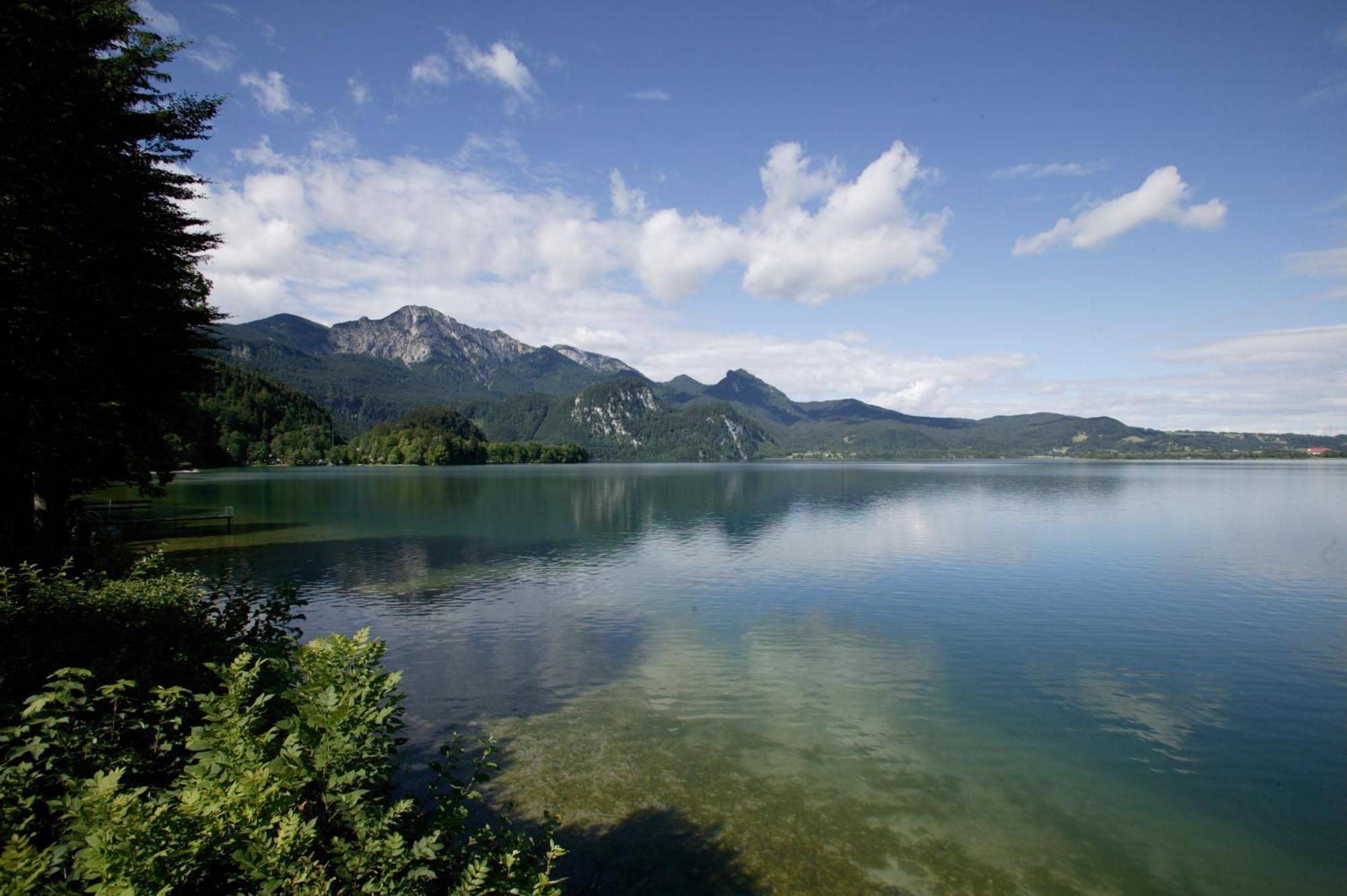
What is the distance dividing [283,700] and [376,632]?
19578 mm

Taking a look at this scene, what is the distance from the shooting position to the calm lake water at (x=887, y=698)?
39.4 ft

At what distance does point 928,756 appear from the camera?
15.6m

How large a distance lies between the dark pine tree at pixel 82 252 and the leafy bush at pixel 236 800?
51.6 ft

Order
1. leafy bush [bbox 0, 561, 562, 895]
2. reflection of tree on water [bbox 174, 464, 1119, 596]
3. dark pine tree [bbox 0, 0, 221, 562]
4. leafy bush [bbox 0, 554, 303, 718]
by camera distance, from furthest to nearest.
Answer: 1. reflection of tree on water [bbox 174, 464, 1119, 596]
2. dark pine tree [bbox 0, 0, 221, 562]
3. leafy bush [bbox 0, 554, 303, 718]
4. leafy bush [bbox 0, 561, 562, 895]

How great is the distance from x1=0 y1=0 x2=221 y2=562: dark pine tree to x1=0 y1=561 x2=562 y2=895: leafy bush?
1573 cm

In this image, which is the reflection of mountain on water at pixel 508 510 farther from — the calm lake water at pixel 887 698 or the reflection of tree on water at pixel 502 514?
the calm lake water at pixel 887 698

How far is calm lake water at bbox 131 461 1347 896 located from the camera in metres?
12.0

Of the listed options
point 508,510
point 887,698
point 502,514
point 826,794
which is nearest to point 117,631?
point 826,794

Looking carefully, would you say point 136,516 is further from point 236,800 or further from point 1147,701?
point 1147,701

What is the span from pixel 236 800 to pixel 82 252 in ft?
69.9

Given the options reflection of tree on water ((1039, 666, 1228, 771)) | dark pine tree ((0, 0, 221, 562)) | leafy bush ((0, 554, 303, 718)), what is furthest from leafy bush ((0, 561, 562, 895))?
reflection of tree on water ((1039, 666, 1228, 771))

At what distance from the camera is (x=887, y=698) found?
765 inches

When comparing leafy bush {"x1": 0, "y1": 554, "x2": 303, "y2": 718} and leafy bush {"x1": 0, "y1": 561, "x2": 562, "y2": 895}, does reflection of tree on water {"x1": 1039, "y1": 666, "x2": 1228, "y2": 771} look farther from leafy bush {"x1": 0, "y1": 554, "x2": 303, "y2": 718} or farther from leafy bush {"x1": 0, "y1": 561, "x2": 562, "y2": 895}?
leafy bush {"x1": 0, "y1": 554, "x2": 303, "y2": 718}

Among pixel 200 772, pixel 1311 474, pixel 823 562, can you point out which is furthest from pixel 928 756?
pixel 1311 474
